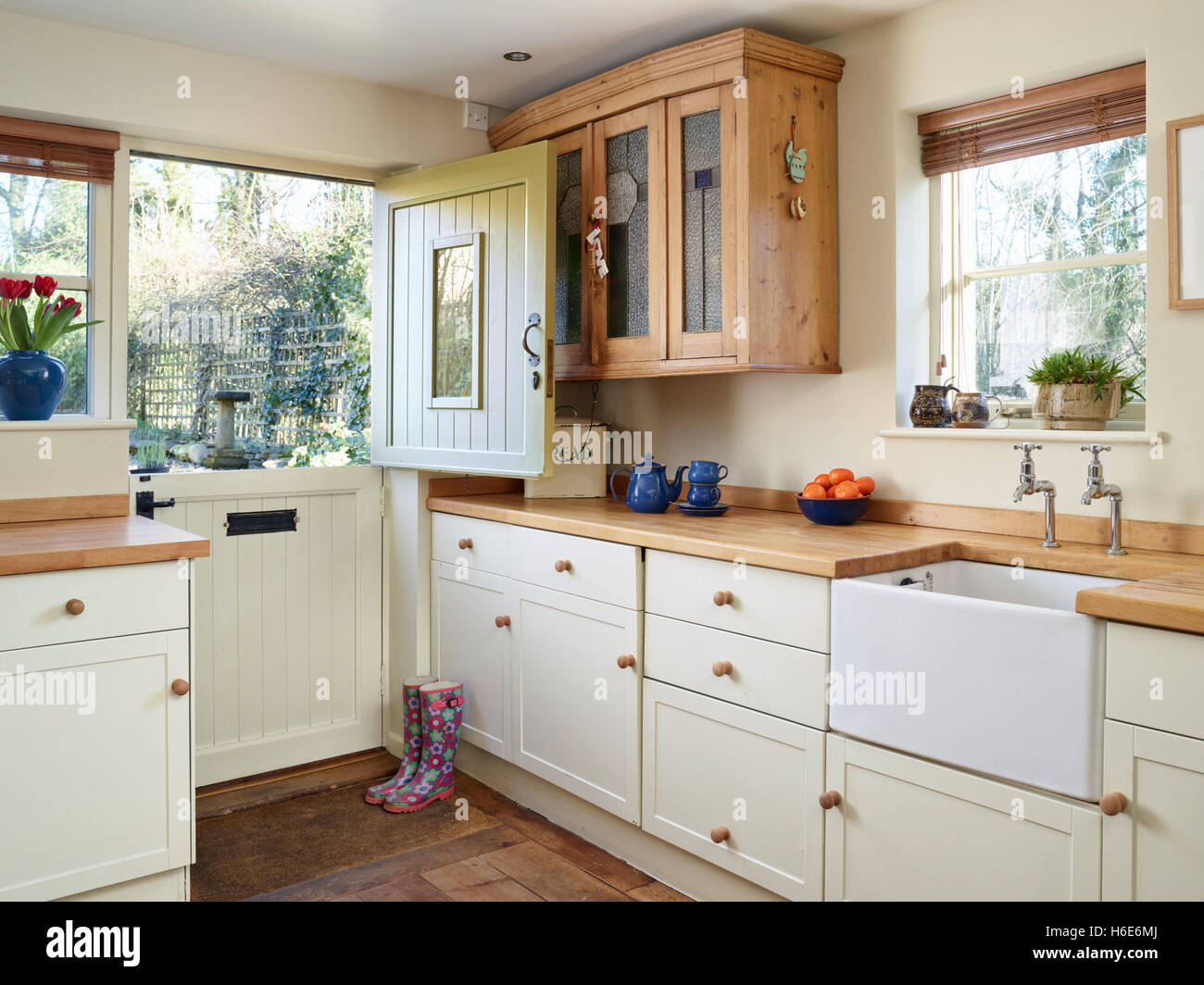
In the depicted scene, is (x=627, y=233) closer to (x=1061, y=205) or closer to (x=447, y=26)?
(x=447, y=26)

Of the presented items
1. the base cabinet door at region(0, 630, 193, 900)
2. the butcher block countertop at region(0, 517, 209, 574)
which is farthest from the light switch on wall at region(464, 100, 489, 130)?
the base cabinet door at region(0, 630, 193, 900)

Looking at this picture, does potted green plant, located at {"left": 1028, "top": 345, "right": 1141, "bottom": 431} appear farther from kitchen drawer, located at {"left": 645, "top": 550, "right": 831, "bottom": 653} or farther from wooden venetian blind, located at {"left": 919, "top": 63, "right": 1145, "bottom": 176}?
kitchen drawer, located at {"left": 645, "top": 550, "right": 831, "bottom": 653}

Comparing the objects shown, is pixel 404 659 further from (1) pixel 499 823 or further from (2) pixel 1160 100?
(2) pixel 1160 100

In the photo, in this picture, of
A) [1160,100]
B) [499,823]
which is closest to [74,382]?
[499,823]

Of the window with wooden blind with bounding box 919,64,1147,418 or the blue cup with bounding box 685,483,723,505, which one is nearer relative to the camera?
the window with wooden blind with bounding box 919,64,1147,418

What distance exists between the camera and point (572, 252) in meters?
3.22

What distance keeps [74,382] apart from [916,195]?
101 inches

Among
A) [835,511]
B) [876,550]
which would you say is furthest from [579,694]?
[876,550]

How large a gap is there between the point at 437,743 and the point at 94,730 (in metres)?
1.19

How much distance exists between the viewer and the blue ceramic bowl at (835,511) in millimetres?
2621

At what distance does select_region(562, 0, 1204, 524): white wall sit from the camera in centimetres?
218

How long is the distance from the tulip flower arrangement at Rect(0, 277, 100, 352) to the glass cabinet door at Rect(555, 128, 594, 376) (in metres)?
1.40

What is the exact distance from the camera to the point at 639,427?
3.51m

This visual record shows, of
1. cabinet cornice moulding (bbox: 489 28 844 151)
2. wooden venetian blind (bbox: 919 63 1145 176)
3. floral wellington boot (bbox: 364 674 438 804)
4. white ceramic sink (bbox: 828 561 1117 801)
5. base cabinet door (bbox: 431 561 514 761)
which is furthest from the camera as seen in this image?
floral wellington boot (bbox: 364 674 438 804)
